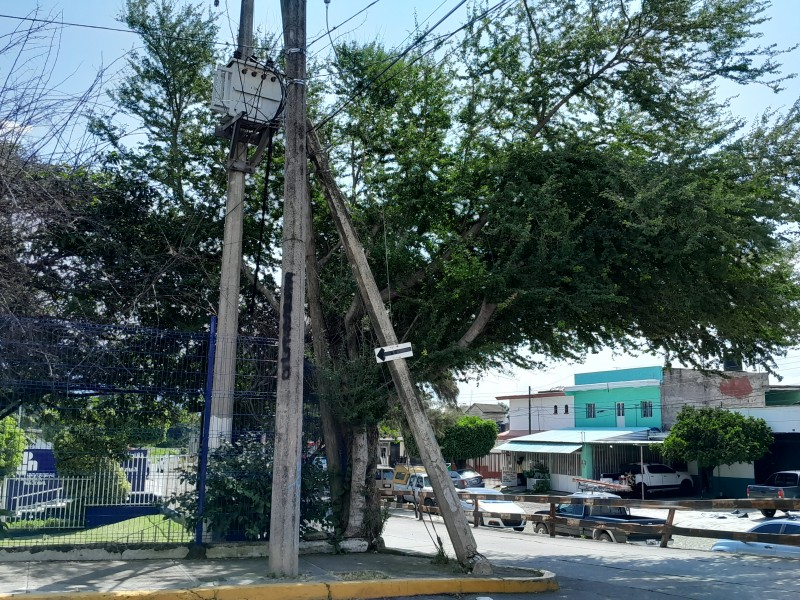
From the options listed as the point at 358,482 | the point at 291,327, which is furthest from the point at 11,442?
the point at 358,482

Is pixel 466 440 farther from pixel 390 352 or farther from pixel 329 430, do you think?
pixel 390 352

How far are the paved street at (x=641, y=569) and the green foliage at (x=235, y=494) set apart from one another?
261 cm

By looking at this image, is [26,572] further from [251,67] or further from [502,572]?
[251,67]

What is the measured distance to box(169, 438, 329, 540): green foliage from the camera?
35.7 feet

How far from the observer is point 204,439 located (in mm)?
11008

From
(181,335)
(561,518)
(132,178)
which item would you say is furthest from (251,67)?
(561,518)

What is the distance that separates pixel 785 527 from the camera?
16766mm

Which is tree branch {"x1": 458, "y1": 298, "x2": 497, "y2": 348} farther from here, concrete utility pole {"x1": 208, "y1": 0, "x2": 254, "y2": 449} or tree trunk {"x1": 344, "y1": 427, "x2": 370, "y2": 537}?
concrete utility pole {"x1": 208, "y1": 0, "x2": 254, "y2": 449}

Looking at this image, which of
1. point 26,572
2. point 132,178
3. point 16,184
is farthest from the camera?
point 132,178

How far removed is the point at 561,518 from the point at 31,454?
15.1m

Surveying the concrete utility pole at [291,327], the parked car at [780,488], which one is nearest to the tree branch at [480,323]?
the concrete utility pole at [291,327]

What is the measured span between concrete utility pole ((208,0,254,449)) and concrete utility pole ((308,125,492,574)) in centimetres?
173

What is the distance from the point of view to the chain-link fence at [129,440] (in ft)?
33.5

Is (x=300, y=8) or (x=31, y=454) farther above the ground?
(x=300, y=8)
